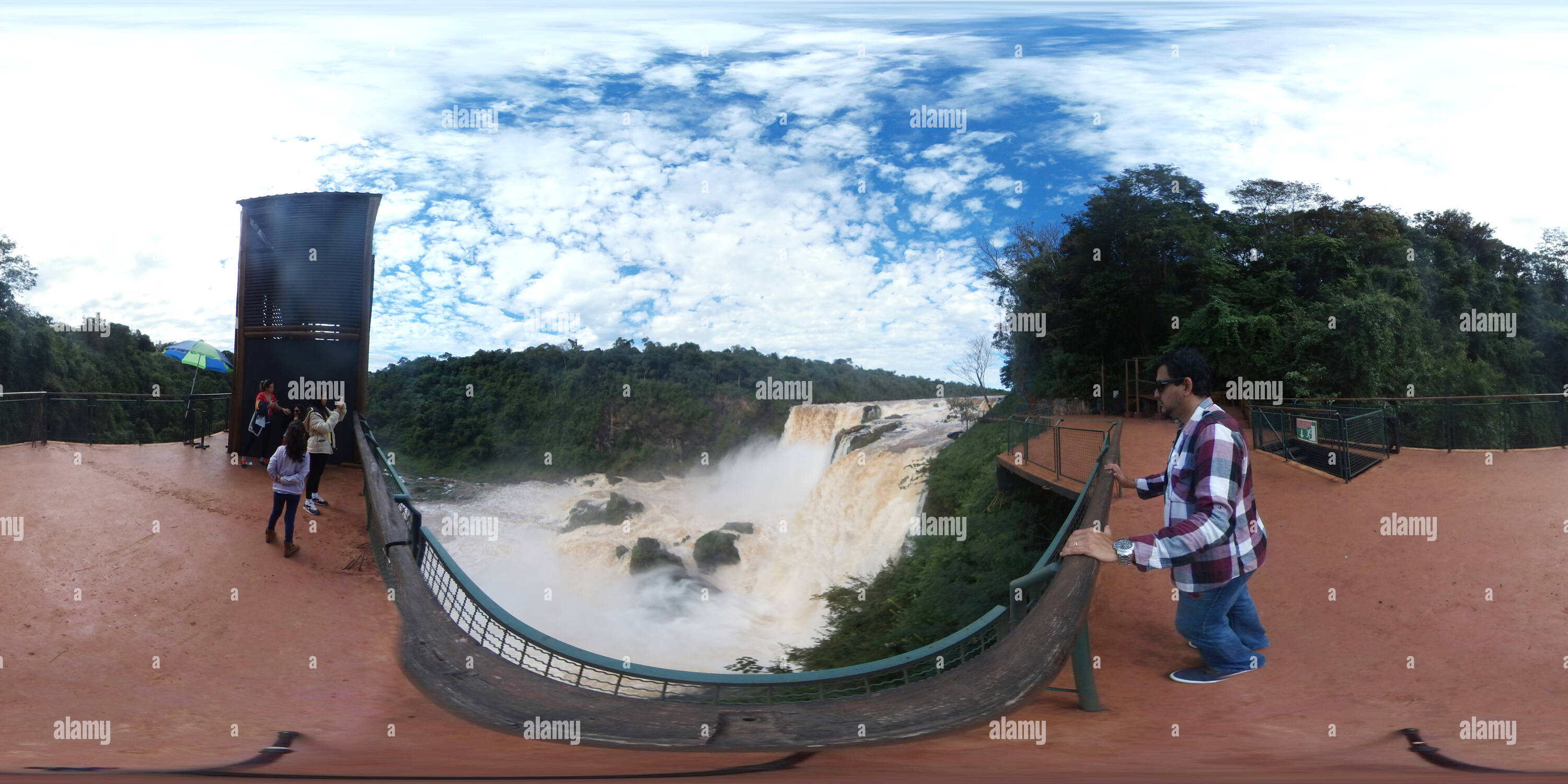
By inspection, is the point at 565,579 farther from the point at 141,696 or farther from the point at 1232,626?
the point at 1232,626

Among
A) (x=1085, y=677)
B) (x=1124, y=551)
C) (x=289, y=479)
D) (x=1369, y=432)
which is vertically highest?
(x=1369, y=432)

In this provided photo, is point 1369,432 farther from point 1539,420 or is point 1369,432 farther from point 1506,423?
point 1539,420

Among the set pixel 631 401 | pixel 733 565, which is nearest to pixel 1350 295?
pixel 733 565

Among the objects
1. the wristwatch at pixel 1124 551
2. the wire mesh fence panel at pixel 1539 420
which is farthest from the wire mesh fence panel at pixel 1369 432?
the wristwatch at pixel 1124 551

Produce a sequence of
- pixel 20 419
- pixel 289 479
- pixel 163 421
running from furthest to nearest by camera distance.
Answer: pixel 163 421
pixel 20 419
pixel 289 479

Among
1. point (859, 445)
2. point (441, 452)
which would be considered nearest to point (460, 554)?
point (441, 452)

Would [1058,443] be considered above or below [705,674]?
above

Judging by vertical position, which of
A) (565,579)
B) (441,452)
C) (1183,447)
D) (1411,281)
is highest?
(1411,281)
